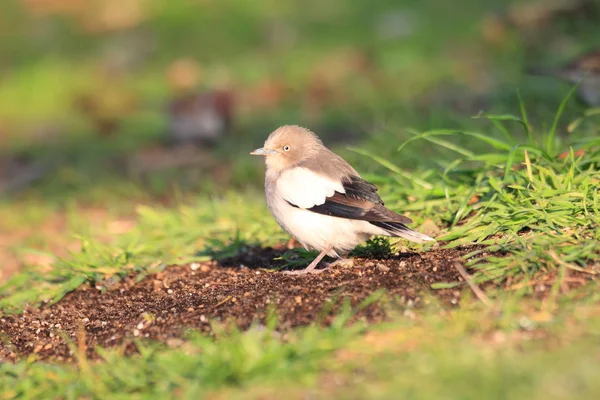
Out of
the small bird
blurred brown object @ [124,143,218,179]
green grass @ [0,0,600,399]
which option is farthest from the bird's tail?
blurred brown object @ [124,143,218,179]

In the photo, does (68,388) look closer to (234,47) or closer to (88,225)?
(88,225)

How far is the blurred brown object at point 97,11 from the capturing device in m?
13.9

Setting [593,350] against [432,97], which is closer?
[593,350]

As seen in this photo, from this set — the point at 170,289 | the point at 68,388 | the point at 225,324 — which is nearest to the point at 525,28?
the point at 170,289

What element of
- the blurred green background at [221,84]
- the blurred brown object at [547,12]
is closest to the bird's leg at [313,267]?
the blurred green background at [221,84]

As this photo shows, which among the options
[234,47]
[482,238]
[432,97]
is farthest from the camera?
[234,47]

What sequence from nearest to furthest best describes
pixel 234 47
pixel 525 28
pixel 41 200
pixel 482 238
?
pixel 482 238 → pixel 41 200 → pixel 525 28 → pixel 234 47

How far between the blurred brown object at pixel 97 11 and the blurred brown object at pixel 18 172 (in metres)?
4.34

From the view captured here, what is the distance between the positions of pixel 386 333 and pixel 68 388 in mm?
1497

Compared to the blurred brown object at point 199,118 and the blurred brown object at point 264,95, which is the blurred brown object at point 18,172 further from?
the blurred brown object at point 264,95

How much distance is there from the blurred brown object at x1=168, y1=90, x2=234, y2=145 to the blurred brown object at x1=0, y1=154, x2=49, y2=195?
1.52 m

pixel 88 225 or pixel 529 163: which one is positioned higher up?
pixel 529 163

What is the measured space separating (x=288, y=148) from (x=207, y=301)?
1157mm

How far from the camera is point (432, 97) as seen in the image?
9.78 meters
